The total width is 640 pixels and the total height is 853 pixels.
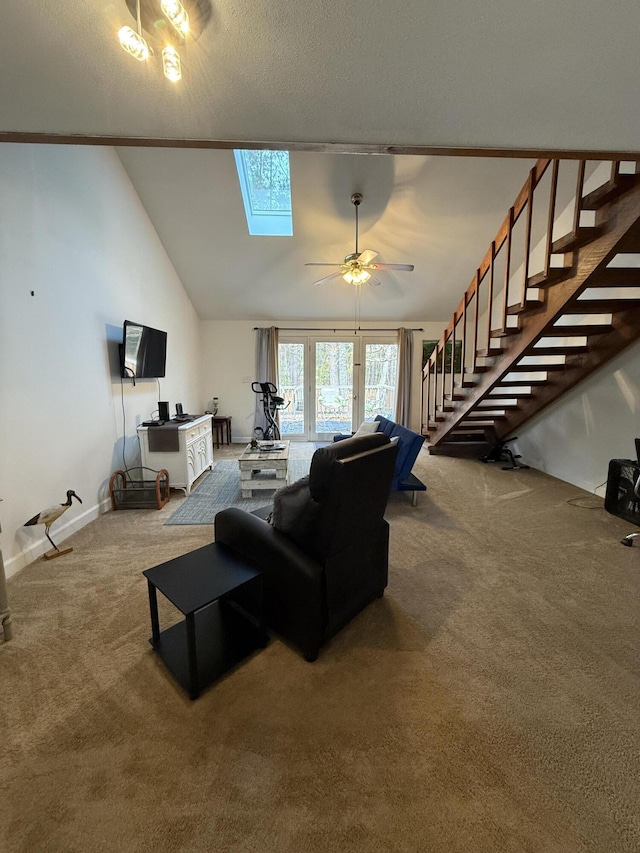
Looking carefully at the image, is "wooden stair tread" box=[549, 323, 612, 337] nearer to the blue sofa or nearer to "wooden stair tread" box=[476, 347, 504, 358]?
"wooden stair tread" box=[476, 347, 504, 358]

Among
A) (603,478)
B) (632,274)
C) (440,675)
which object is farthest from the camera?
(603,478)

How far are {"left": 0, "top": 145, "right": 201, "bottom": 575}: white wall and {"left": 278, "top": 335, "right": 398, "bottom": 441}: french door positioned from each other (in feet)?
9.39

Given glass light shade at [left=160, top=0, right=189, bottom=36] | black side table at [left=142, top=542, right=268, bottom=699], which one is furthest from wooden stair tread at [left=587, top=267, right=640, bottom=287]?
black side table at [left=142, top=542, right=268, bottom=699]

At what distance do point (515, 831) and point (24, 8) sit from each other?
2738mm

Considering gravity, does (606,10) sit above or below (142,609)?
above

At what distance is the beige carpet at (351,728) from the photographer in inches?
41.1

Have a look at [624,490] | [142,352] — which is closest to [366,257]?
[142,352]

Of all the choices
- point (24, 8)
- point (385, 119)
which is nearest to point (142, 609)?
point (24, 8)

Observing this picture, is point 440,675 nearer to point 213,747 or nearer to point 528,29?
point 213,747

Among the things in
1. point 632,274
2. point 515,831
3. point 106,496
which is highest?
point 632,274

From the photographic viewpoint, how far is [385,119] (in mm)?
1289

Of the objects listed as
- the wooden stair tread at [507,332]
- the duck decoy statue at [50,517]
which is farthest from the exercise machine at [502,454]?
the duck decoy statue at [50,517]

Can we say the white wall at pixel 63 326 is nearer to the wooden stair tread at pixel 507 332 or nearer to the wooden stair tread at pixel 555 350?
the wooden stair tread at pixel 507 332

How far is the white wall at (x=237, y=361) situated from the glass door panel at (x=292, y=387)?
0.37 meters
